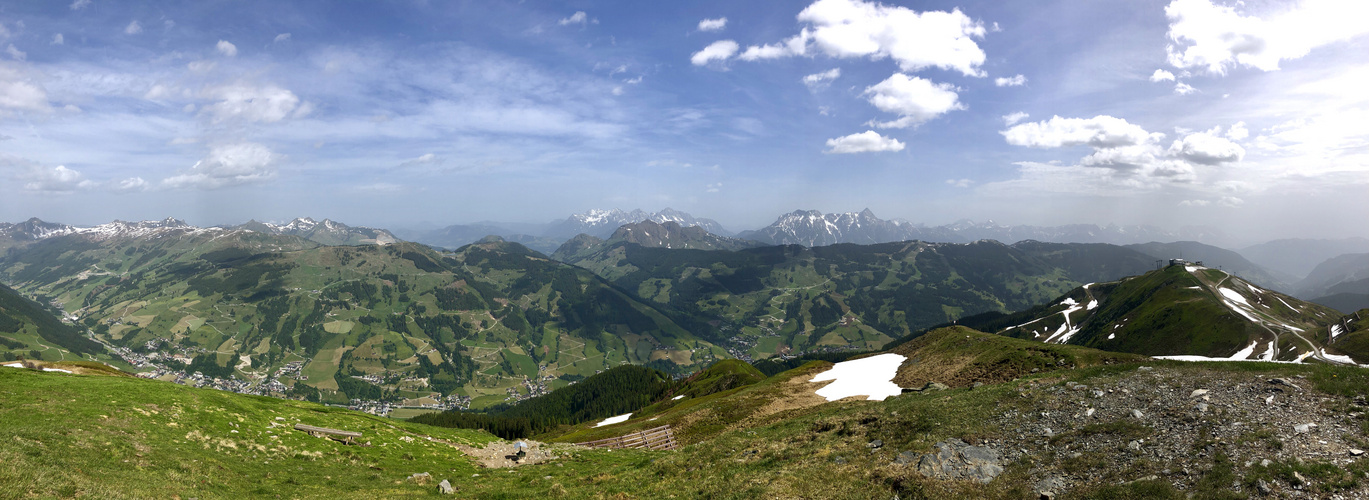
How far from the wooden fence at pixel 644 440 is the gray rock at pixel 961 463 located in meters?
35.3

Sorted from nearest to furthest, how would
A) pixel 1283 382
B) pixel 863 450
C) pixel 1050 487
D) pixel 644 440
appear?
1. pixel 1050 487
2. pixel 1283 382
3. pixel 863 450
4. pixel 644 440

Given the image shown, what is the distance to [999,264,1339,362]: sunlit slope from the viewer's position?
406 feet

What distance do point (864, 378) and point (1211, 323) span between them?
14764cm

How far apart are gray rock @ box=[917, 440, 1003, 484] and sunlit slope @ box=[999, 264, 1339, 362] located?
148 metres

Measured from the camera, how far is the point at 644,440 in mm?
59875

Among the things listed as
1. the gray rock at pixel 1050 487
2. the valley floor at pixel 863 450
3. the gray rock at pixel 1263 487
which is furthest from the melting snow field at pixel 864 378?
the gray rock at pixel 1263 487

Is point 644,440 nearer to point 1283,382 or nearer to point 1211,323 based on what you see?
point 1283,382

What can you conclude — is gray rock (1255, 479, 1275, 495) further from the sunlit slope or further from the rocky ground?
the sunlit slope

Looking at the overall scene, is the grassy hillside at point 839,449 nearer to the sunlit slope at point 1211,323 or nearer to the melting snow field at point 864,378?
the melting snow field at point 864,378

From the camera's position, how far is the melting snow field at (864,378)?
65.9 metres

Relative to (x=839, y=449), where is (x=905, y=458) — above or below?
above

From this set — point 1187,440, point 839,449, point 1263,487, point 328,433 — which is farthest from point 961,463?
point 328,433

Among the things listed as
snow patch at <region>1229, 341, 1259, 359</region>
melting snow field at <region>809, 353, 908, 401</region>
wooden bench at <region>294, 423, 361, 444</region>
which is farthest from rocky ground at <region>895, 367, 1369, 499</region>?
snow patch at <region>1229, 341, 1259, 359</region>

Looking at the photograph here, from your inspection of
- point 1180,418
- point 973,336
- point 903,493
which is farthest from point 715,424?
point 973,336
